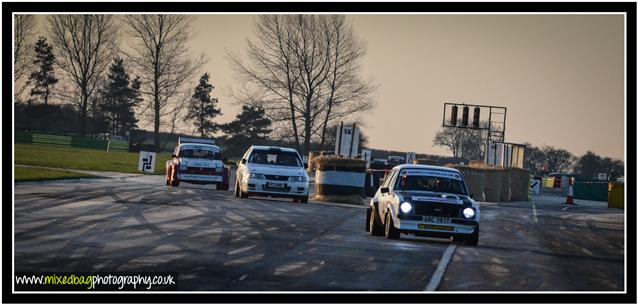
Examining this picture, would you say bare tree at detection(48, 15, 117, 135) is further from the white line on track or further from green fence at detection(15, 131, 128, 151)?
the white line on track

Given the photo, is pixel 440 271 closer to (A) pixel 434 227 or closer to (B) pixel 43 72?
(A) pixel 434 227

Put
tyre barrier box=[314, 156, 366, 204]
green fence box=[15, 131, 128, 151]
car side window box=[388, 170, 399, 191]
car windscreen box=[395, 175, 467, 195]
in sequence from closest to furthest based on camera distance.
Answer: car windscreen box=[395, 175, 467, 195] < car side window box=[388, 170, 399, 191] < tyre barrier box=[314, 156, 366, 204] < green fence box=[15, 131, 128, 151]

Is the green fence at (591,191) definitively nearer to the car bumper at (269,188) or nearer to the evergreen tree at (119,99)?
the car bumper at (269,188)

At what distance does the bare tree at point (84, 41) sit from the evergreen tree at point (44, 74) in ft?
8.34

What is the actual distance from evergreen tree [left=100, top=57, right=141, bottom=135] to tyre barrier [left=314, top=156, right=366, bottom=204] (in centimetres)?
→ 7497

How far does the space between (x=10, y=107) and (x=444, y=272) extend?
667 cm

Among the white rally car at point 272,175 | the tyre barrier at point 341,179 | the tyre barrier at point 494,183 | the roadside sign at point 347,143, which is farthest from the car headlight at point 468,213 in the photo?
the tyre barrier at point 494,183

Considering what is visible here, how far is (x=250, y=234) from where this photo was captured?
Result: 17.9m

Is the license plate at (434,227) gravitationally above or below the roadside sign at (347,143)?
below

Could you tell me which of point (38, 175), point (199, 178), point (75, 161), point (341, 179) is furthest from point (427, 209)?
point (75, 161)

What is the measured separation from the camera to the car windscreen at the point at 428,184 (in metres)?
18.9

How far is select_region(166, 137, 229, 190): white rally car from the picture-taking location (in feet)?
110

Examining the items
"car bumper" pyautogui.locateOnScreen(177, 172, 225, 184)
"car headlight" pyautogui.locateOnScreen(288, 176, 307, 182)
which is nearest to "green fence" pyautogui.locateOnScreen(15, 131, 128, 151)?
"car bumper" pyautogui.locateOnScreen(177, 172, 225, 184)

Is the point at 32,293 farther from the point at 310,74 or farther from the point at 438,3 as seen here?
the point at 310,74
